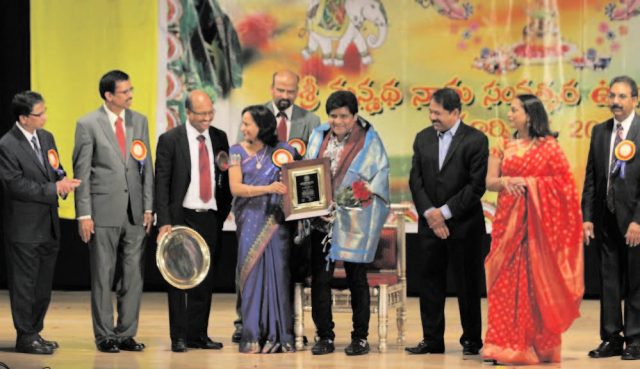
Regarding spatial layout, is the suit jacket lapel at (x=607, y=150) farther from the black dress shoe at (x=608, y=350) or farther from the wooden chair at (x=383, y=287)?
the wooden chair at (x=383, y=287)

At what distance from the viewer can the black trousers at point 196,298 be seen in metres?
7.31

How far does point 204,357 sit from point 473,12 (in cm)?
369

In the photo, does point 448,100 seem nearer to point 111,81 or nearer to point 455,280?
point 455,280

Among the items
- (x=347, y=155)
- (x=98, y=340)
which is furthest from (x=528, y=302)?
(x=98, y=340)

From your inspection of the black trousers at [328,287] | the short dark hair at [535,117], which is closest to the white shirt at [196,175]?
the black trousers at [328,287]

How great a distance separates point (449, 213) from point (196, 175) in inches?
53.1

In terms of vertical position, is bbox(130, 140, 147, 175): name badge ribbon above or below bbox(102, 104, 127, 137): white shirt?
below

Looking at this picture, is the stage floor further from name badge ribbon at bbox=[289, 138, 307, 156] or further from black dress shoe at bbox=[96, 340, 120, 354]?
name badge ribbon at bbox=[289, 138, 307, 156]

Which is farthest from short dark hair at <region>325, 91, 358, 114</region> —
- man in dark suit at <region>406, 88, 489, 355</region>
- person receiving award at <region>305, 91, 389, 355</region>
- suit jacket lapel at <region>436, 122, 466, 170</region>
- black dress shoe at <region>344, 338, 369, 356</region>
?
black dress shoe at <region>344, 338, 369, 356</region>

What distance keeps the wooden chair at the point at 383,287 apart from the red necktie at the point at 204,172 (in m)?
0.69

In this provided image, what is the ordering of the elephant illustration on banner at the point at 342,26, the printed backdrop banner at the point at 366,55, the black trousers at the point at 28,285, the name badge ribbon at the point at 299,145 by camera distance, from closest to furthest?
the black trousers at the point at 28,285 → the name badge ribbon at the point at 299,145 → the printed backdrop banner at the point at 366,55 → the elephant illustration on banner at the point at 342,26

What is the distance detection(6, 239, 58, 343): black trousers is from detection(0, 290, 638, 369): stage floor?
176 millimetres

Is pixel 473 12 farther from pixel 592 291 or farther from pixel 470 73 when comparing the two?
pixel 592 291

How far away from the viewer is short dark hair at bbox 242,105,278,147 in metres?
7.20
